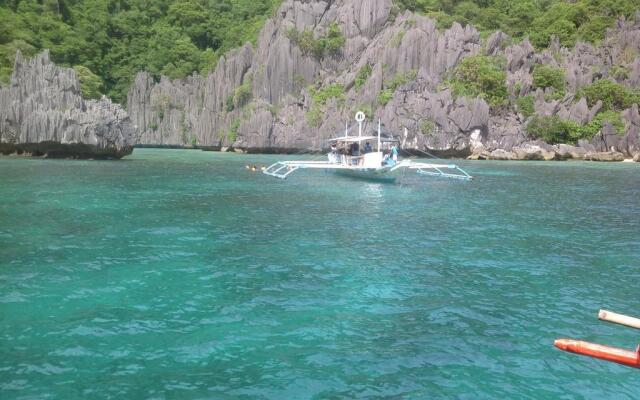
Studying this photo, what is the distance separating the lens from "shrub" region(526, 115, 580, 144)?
92.5 metres

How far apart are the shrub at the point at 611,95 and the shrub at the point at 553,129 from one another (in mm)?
9158

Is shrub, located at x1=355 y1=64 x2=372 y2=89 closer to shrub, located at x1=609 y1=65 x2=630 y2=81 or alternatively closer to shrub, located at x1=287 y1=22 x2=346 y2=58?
shrub, located at x1=287 y1=22 x2=346 y2=58

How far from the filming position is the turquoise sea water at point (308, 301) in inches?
382

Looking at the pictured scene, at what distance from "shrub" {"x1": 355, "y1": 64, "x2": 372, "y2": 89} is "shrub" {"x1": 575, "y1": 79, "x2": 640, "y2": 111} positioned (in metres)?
43.1

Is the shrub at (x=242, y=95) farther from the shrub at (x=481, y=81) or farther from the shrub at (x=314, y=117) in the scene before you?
the shrub at (x=481, y=81)

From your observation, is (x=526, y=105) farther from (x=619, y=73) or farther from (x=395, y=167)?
(x=395, y=167)

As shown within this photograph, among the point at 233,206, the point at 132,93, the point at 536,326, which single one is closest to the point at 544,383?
the point at 536,326

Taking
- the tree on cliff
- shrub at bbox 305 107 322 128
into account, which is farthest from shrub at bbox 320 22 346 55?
shrub at bbox 305 107 322 128

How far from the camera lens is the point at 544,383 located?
9766mm

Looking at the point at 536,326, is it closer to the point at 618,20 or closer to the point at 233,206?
the point at 233,206

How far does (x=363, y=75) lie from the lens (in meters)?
117

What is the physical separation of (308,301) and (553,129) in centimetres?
8971

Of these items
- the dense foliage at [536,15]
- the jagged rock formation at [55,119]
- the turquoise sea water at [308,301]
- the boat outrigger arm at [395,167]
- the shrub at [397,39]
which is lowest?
the turquoise sea water at [308,301]

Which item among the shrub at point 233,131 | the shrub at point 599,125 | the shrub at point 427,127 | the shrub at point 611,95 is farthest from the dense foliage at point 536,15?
the shrub at point 233,131
